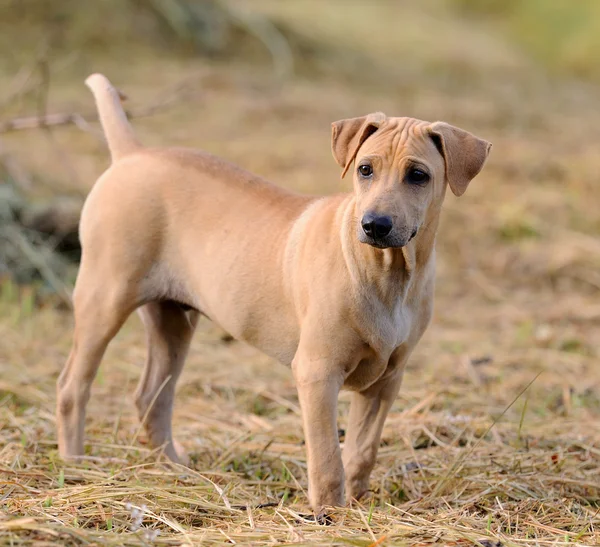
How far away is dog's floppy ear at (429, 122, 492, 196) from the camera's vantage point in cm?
436

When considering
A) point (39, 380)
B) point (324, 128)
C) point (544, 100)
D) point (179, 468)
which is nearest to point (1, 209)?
point (39, 380)

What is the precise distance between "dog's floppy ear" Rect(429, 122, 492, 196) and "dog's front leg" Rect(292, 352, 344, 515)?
1013 millimetres

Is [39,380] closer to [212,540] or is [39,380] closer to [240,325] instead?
[240,325]

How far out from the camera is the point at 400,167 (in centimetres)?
422

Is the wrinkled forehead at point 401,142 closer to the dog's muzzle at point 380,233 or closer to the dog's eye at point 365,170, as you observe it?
the dog's eye at point 365,170

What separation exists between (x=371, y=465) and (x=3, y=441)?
1.98 meters

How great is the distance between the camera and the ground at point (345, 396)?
4.06 m

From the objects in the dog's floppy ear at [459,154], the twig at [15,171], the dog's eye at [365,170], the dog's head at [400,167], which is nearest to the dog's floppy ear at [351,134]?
the dog's head at [400,167]

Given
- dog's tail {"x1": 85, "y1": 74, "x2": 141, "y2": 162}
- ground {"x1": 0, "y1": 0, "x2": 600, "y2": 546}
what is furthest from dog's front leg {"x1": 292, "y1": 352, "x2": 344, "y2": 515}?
dog's tail {"x1": 85, "y1": 74, "x2": 141, "y2": 162}

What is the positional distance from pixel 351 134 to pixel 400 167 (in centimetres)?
41

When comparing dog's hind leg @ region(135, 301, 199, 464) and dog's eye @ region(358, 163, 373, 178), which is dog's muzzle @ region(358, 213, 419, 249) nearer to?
dog's eye @ region(358, 163, 373, 178)

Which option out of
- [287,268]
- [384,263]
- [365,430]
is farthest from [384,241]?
[365,430]

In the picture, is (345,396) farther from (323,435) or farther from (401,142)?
(401,142)

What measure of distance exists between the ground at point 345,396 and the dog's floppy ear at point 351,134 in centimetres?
161
